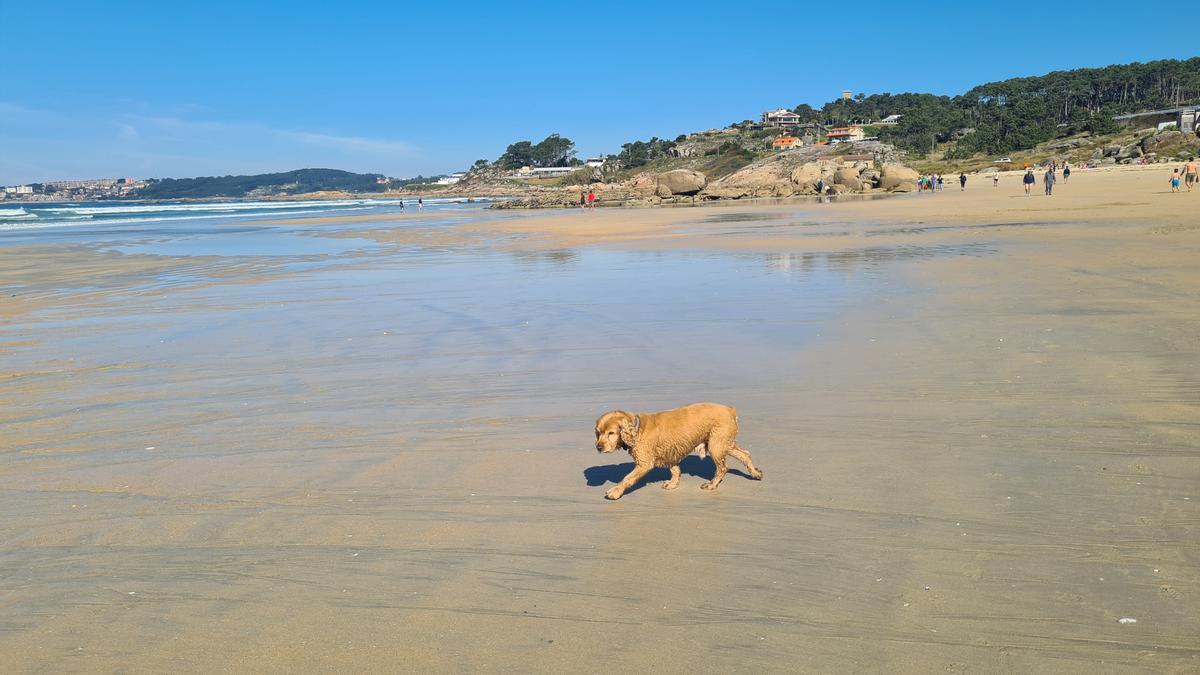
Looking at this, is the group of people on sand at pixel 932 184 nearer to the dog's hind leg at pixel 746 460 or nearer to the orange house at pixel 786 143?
the dog's hind leg at pixel 746 460

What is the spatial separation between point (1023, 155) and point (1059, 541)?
95413 mm

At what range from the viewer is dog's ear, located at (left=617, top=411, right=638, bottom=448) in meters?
4.70

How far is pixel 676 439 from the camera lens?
15.9 ft

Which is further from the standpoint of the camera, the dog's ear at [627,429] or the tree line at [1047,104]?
the tree line at [1047,104]

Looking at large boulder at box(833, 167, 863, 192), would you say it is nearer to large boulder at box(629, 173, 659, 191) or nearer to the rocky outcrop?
large boulder at box(629, 173, 659, 191)

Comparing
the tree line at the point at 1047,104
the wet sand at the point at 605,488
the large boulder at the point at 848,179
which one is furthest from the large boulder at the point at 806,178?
the wet sand at the point at 605,488

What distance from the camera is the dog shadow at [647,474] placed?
5148 mm

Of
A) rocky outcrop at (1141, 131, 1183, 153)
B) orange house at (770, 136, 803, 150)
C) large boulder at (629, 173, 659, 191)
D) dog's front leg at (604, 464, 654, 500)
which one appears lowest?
dog's front leg at (604, 464, 654, 500)

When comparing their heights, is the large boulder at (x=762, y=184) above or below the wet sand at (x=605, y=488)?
above

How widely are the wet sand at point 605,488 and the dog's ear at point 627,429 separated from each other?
1.19ft

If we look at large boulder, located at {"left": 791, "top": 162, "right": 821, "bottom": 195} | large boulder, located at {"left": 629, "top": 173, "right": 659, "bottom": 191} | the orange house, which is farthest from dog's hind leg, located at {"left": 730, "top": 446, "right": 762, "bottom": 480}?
the orange house

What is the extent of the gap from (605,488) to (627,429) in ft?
1.65

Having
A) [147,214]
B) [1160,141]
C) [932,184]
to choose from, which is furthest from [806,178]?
[147,214]

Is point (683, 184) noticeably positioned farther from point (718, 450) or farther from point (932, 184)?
point (718, 450)
